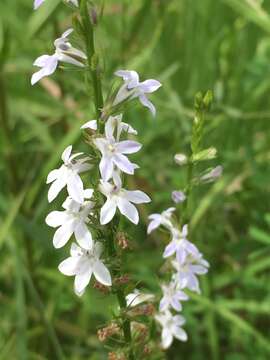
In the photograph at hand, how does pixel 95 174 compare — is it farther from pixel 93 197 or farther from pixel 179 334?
pixel 179 334

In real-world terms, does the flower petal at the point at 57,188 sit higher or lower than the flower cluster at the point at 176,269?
higher

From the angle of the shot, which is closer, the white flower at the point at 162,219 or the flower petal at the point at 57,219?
the flower petal at the point at 57,219

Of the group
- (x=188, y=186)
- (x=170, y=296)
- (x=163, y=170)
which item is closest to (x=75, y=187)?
(x=188, y=186)

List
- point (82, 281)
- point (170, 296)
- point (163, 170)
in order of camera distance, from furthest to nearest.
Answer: point (163, 170) < point (170, 296) < point (82, 281)

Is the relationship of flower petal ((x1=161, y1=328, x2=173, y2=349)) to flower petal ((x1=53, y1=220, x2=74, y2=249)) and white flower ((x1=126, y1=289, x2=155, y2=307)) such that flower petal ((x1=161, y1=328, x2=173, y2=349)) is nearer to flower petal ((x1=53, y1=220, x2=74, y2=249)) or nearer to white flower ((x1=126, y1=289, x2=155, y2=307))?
white flower ((x1=126, y1=289, x2=155, y2=307))

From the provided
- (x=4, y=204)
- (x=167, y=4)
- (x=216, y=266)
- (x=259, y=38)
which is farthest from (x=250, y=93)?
(x=4, y=204)

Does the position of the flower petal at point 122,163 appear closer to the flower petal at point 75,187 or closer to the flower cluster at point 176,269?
the flower petal at point 75,187

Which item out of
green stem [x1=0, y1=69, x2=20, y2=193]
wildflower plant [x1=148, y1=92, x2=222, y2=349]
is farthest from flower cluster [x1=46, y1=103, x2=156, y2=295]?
green stem [x1=0, y1=69, x2=20, y2=193]

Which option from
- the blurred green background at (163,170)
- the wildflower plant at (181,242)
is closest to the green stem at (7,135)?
the blurred green background at (163,170)
